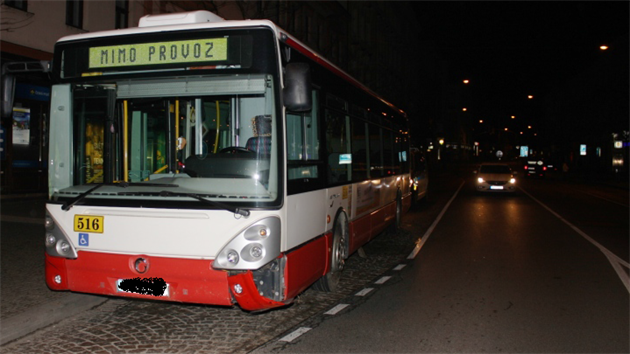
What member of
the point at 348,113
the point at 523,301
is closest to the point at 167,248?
the point at 348,113

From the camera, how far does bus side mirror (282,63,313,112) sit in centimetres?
491

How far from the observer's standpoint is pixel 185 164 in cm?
555

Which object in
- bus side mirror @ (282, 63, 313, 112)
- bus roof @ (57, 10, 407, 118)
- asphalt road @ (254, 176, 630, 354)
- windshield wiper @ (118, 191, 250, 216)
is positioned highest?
bus roof @ (57, 10, 407, 118)

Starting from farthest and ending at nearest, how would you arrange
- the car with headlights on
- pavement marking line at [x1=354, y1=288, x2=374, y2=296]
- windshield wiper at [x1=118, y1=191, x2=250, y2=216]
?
1. the car with headlights on
2. pavement marking line at [x1=354, y1=288, x2=374, y2=296]
3. windshield wiper at [x1=118, y1=191, x2=250, y2=216]

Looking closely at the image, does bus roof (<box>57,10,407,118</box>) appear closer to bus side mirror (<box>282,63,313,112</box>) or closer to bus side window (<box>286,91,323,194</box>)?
bus side mirror (<box>282,63,313,112</box>)

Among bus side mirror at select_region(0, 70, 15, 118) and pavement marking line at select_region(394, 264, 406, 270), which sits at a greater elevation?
bus side mirror at select_region(0, 70, 15, 118)

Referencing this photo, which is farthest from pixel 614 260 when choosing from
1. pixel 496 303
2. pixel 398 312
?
pixel 398 312

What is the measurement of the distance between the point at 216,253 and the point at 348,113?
11.3ft

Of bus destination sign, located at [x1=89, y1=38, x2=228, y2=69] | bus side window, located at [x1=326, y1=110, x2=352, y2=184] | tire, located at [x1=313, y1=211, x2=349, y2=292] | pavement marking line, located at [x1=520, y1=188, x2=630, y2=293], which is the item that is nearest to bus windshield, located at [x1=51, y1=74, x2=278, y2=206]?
bus destination sign, located at [x1=89, y1=38, x2=228, y2=69]

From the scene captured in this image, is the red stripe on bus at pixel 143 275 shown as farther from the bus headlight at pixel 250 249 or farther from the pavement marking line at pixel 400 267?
the pavement marking line at pixel 400 267

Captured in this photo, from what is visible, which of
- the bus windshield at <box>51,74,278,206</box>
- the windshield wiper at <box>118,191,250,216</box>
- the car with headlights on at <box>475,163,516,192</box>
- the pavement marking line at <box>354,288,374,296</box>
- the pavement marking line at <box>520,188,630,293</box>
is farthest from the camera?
the car with headlights on at <box>475,163,516,192</box>

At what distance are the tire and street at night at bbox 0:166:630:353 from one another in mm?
→ 144

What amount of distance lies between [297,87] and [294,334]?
236 cm

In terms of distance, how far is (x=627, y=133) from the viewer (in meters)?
41.2
